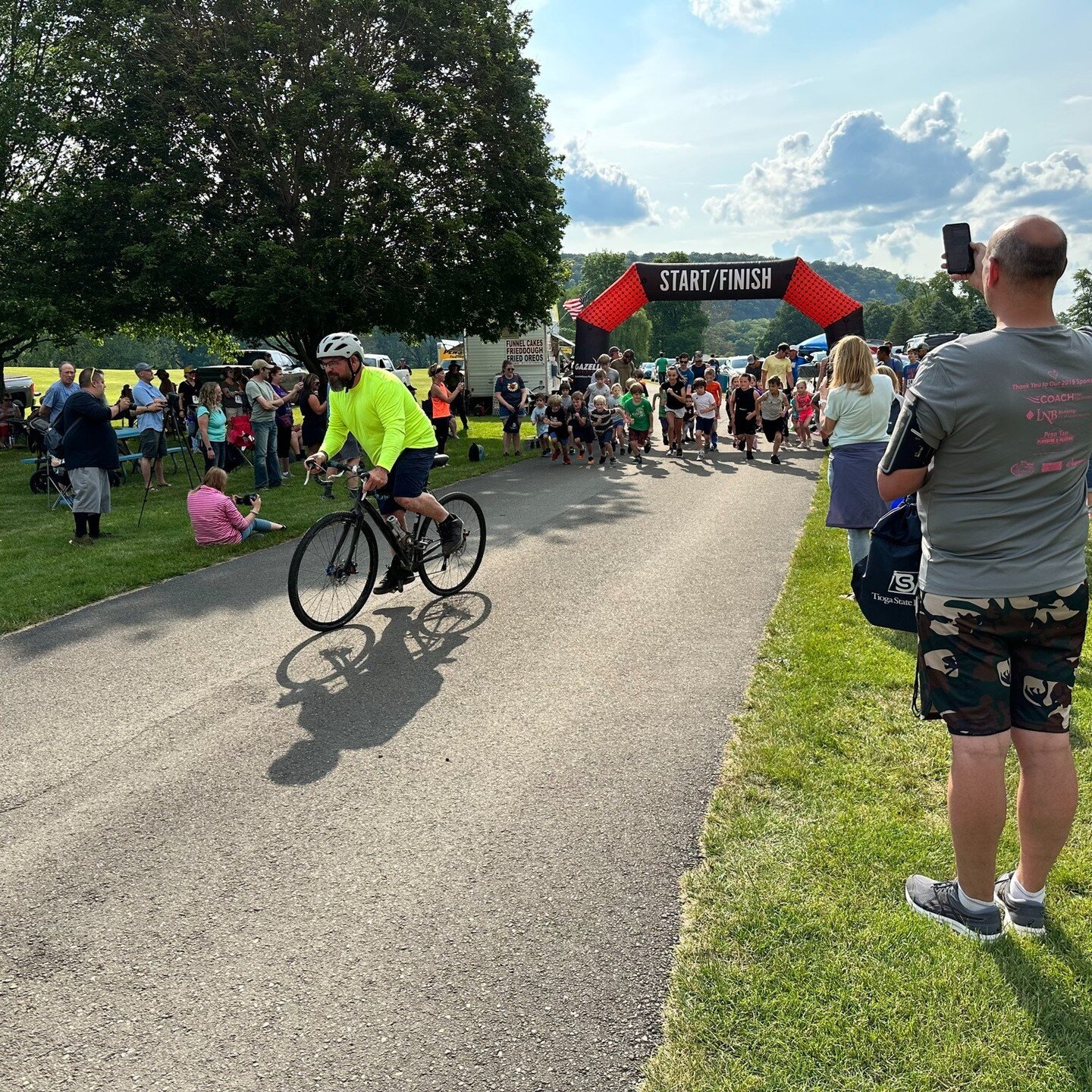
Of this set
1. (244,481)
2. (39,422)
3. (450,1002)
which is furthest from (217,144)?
(450,1002)

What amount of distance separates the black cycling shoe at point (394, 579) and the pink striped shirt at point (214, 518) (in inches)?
154

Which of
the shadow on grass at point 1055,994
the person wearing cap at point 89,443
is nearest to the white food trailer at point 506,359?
the person wearing cap at point 89,443

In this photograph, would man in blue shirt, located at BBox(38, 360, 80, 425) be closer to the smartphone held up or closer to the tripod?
the tripod

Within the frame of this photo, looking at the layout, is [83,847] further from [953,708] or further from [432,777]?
[953,708]

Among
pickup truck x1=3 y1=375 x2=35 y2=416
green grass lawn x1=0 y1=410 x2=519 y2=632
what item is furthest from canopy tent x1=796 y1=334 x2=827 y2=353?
pickup truck x1=3 y1=375 x2=35 y2=416

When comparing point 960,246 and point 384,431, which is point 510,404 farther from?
point 960,246

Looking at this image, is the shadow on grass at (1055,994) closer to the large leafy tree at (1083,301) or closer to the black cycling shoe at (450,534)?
the black cycling shoe at (450,534)

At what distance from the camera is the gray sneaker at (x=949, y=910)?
291 centimetres

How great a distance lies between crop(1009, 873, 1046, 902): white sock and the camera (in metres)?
2.96

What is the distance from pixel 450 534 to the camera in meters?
7.41

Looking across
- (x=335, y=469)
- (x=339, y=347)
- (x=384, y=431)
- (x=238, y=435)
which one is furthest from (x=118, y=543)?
(x=238, y=435)

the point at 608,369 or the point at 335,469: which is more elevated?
the point at 608,369

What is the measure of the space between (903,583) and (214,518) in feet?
26.2

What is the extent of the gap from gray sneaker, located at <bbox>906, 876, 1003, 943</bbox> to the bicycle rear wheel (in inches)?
190
